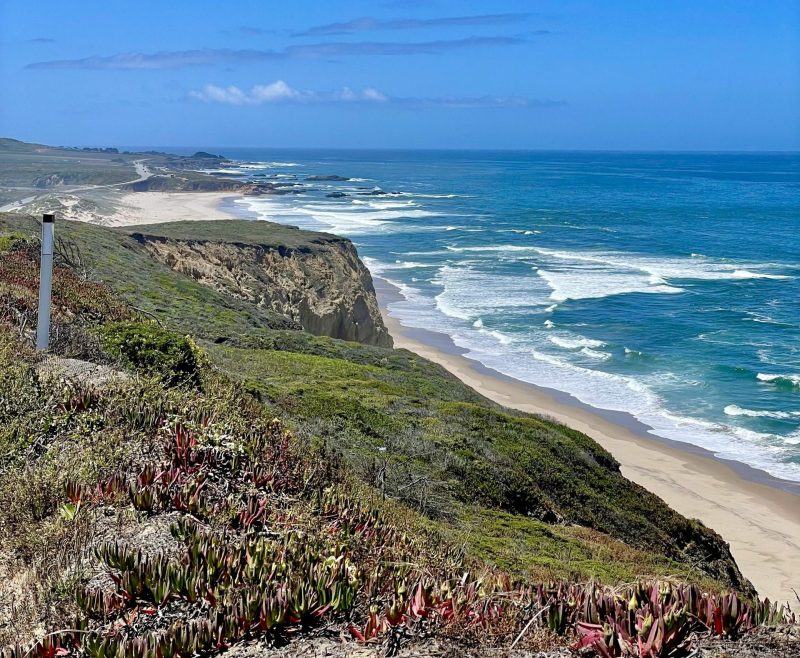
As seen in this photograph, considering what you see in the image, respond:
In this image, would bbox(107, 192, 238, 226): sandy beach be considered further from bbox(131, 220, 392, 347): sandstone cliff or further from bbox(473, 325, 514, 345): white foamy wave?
bbox(473, 325, 514, 345): white foamy wave

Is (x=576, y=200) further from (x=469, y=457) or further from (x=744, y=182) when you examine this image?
(x=469, y=457)

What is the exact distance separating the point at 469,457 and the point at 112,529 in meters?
7.66

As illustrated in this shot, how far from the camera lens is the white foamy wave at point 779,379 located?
2934 centimetres

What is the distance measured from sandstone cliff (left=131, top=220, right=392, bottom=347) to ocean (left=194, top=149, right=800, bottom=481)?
15.5 feet

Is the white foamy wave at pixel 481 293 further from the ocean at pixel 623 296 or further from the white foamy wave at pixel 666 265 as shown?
the white foamy wave at pixel 666 265

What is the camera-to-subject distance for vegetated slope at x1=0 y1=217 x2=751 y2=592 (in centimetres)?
1002

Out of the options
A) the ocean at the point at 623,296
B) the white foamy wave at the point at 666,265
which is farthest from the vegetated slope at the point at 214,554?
the white foamy wave at the point at 666,265

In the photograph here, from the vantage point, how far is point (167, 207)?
8381 centimetres

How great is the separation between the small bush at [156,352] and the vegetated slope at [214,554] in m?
1.55

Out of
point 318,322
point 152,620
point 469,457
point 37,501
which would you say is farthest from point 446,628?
point 318,322

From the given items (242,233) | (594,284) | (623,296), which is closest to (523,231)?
(594,284)

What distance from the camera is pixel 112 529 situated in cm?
547

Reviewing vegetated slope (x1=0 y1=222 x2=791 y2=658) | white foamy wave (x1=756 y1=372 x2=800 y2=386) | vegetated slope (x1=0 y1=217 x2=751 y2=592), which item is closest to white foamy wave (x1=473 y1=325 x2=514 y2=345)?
white foamy wave (x1=756 y1=372 x2=800 y2=386)

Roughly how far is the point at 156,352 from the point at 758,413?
21783mm
